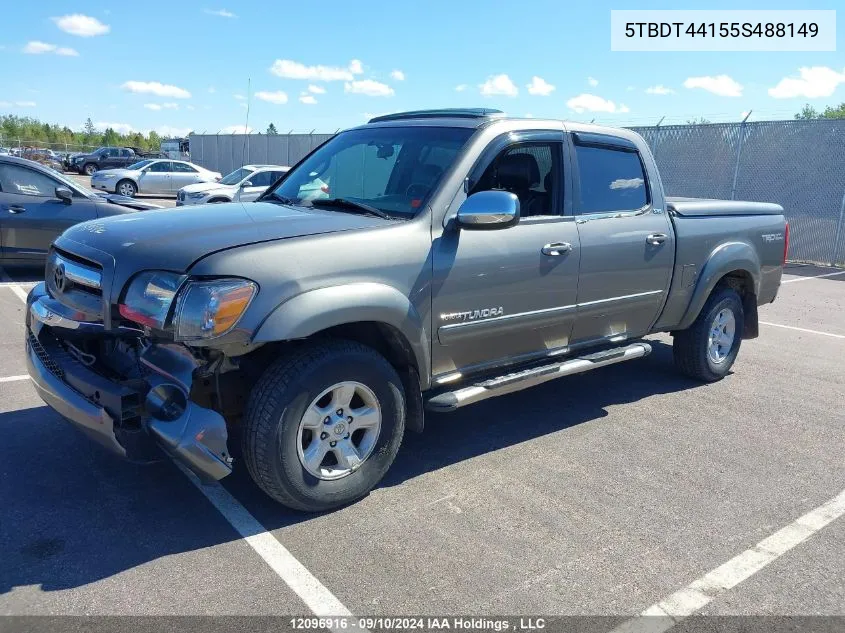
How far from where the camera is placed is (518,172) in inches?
177

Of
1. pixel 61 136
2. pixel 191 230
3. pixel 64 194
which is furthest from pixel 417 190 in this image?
pixel 61 136

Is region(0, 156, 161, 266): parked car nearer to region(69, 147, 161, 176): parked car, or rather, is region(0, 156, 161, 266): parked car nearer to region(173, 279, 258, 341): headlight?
region(173, 279, 258, 341): headlight

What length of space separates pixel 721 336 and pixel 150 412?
4.81m

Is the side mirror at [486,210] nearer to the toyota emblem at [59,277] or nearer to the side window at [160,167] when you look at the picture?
the toyota emblem at [59,277]

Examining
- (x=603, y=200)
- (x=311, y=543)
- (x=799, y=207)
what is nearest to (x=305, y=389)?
(x=311, y=543)

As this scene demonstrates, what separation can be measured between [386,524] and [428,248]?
1418mm

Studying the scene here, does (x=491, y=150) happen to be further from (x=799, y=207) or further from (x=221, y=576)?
(x=799, y=207)

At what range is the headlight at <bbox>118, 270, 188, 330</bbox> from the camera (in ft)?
10.4

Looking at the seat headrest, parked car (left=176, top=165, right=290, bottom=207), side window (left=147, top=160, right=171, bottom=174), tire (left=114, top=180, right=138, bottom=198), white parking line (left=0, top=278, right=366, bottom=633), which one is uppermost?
side window (left=147, top=160, right=171, bottom=174)

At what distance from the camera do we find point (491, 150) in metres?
4.20

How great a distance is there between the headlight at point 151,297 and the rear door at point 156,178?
80.8ft

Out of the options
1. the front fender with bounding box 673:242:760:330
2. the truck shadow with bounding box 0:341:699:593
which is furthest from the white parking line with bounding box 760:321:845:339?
the truck shadow with bounding box 0:341:699:593

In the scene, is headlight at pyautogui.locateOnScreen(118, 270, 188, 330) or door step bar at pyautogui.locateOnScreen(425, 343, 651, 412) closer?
headlight at pyautogui.locateOnScreen(118, 270, 188, 330)

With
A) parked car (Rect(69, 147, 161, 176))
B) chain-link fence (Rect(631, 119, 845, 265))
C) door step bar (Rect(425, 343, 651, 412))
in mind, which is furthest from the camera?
parked car (Rect(69, 147, 161, 176))
